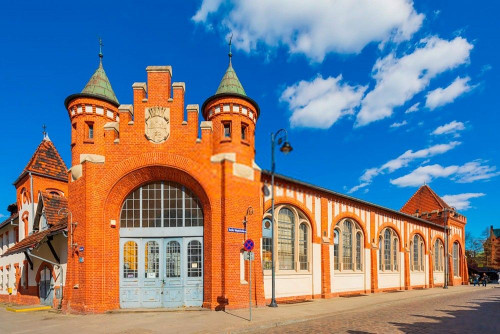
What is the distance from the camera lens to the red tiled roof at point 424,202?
4341cm

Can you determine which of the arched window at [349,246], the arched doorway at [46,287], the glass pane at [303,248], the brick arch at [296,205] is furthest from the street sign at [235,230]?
the arched doorway at [46,287]

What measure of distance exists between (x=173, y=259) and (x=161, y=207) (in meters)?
2.36

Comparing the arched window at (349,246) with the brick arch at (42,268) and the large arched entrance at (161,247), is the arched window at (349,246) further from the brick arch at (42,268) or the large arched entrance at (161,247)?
the brick arch at (42,268)

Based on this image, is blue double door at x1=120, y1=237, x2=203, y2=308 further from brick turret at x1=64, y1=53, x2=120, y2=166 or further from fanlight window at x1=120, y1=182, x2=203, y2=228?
brick turret at x1=64, y1=53, x2=120, y2=166

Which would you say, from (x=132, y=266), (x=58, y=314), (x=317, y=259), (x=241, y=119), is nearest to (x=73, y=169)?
(x=132, y=266)

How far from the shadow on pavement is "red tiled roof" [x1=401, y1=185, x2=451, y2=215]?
94.2ft

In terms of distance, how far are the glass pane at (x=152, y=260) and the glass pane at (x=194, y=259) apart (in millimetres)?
1378

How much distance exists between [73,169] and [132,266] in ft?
16.6

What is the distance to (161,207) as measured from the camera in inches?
665

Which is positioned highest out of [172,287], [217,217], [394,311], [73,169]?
[73,169]

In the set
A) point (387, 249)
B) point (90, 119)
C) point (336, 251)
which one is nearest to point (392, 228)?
point (387, 249)

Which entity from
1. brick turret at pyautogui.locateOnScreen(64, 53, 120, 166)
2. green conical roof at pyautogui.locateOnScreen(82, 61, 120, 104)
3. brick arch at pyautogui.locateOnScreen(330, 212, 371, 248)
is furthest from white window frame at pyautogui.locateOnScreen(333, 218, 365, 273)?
green conical roof at pyautogui.locateOnScreen(82, 61, 120, 104)

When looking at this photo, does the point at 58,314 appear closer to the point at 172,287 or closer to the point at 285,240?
the point at 172,287

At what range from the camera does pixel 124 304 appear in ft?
52.1
